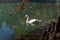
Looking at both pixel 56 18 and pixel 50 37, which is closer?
pixel 50 37

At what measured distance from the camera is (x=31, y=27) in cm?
136

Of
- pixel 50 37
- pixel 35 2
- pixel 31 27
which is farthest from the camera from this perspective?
pixel 35 2

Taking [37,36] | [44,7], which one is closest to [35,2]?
[44,7]

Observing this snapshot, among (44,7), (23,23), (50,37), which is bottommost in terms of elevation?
(50,37)

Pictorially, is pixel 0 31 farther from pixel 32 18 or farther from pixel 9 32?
pixel 32 18

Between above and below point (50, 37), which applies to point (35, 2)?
above

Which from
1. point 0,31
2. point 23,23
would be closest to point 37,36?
point 23,23

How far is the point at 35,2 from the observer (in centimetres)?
147

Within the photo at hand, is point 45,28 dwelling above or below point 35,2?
below

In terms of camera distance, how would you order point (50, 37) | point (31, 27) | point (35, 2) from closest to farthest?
point (50, 37), point (31, 27), point (35, 2)

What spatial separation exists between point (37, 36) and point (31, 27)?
0.36 ft

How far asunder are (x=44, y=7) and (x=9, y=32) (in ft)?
1.38

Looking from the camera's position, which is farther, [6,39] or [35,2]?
[35,2]

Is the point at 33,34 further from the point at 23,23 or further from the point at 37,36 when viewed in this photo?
the point at 23,23
